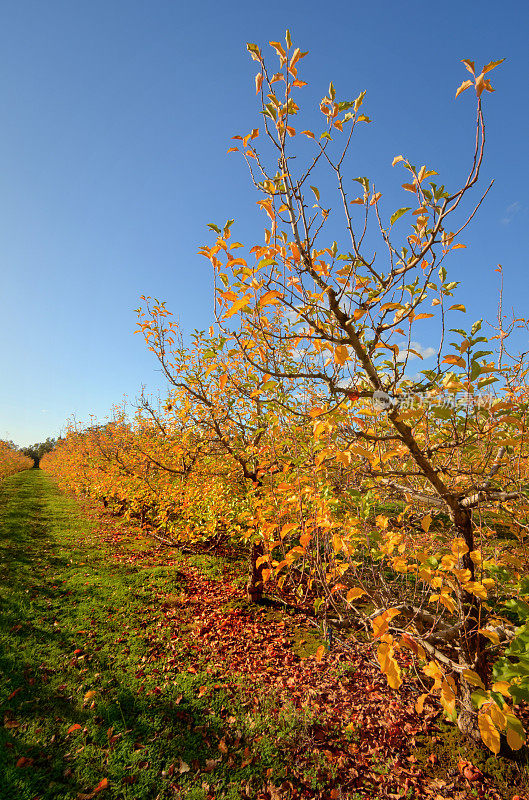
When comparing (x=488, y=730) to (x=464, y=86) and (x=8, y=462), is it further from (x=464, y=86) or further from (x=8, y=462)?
(x=8, y=462)

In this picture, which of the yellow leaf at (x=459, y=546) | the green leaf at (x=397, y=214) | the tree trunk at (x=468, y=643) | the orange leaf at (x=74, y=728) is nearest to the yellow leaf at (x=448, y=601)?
the yellow leaf at (x=459, y=546)

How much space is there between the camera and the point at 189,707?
3.85 m

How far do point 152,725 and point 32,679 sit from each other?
5.59ft

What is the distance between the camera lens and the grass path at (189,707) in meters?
2.98

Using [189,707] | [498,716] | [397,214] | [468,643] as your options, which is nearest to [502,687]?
[498,716]

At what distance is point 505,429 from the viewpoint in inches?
104

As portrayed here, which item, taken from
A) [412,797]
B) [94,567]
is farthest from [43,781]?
[94,567]

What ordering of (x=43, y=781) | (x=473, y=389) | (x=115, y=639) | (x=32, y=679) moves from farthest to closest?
(x=115, y=639) → (x=32, y=679) → (x=43, y=781) → (x=473, y=389)

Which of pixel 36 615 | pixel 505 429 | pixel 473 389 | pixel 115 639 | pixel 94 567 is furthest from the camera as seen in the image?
pixel 94 567

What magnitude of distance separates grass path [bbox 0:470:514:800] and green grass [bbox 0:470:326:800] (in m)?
0.01

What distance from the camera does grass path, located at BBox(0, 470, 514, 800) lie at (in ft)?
9.77

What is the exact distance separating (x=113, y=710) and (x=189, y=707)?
2.70 feet

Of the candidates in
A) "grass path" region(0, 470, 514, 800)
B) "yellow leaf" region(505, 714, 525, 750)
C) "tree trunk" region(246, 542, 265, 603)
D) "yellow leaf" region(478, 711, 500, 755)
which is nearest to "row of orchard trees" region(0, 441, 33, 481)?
"grass path" region(0, 470, 514, 800)

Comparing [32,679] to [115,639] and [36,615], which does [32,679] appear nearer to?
[115,639]
